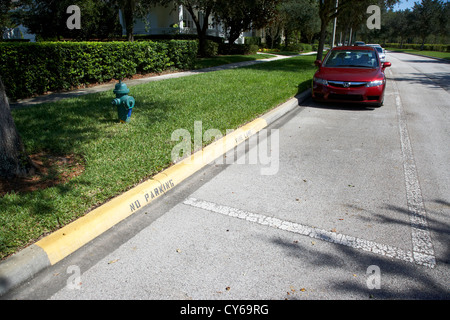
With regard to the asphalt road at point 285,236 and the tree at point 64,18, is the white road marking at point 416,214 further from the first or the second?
the tree at point 64,18

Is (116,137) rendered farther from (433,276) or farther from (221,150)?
(433,276)

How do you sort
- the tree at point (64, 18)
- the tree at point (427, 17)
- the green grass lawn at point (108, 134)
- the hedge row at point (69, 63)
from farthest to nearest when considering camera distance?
1. the tree at point (427, 17)
2. the tree at point (64, 18)
3. the hedge row at point (69, 63)
4. the green grass lawn at point (108, 134)

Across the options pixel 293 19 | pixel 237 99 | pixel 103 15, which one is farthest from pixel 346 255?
pixel 293 19

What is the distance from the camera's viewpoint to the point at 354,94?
29.1 feet

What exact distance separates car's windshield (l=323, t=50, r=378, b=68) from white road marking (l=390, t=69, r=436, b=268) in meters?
4.41

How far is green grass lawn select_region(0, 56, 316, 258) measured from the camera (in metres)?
3.43

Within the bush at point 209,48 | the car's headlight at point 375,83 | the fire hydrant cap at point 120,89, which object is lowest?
the fire hydrant cap at point 120,89

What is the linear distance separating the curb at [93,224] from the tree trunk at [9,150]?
1445 mm

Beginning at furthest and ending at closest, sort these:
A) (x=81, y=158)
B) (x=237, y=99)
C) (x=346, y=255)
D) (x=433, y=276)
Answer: (x=237, y=99) < (x=81, y=158) < (x=346, y=255) < (x=433, y=276)

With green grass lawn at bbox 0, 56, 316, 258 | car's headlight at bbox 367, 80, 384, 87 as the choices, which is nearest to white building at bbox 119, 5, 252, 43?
green grass lawn at bbox 0, 56, 316, 258

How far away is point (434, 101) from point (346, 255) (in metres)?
9.67

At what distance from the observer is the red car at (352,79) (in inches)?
346

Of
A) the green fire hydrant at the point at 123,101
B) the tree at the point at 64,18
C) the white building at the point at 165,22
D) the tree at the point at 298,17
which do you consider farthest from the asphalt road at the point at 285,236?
the tree at the point at 298,17
